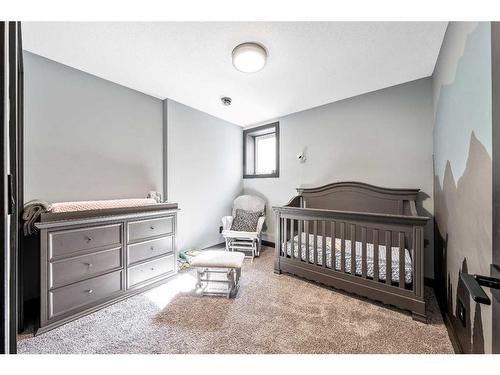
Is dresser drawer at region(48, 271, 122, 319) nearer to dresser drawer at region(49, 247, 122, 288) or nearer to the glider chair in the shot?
dresser drawer at region(49, 247, 122, 288)

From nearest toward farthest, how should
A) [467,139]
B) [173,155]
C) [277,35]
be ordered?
[467,139], [277,35], [173,155]

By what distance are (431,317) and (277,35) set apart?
259cm

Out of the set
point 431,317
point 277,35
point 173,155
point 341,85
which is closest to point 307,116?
point 341,85

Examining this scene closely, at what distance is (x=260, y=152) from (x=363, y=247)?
2651mm

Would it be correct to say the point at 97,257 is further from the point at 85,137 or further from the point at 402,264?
the point at 402,264

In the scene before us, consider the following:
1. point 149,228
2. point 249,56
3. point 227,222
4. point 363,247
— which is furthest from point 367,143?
point 149,228

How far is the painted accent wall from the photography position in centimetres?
95

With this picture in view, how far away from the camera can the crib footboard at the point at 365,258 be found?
1.63 m

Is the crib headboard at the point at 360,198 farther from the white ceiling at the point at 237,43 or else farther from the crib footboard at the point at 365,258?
the white ceiling at the point at 237,43

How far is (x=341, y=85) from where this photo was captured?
2393 mm

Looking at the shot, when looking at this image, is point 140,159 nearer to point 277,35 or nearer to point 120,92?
point 120,92

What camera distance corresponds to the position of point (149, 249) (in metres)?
2.10

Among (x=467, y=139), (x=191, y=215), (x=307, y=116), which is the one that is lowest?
(x=191, y=215)

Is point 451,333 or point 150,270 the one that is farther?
point 150,270
